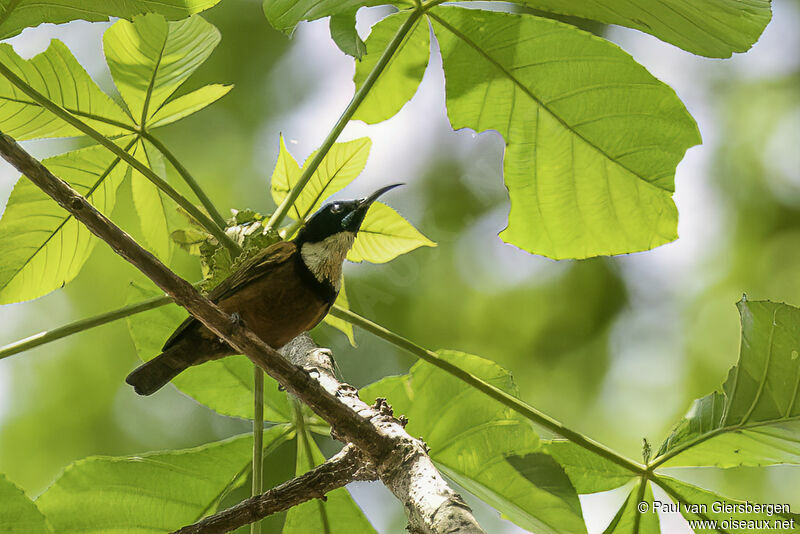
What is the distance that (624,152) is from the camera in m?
2.34

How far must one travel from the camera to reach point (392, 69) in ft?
8.25

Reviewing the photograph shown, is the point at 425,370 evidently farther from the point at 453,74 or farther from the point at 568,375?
the point at 568,375

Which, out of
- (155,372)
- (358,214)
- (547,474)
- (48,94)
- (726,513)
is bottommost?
(726,513)

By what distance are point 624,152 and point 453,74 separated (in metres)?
0.59

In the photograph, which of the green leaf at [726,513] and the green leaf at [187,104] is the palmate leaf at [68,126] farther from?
the green leaf at [726,513]

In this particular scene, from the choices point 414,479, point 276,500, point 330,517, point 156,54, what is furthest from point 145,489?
point 156,54

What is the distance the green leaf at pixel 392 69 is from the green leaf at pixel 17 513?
4.95ft

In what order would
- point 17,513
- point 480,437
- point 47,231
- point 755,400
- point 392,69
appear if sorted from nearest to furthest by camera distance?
point 17,513 < point 755,400 < point 480,437 < point 47,231 < point 392,69

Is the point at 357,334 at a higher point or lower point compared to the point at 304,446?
higher

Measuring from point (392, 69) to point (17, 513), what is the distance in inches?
67.2

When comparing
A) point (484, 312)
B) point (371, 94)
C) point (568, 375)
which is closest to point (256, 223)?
point (371, 94)

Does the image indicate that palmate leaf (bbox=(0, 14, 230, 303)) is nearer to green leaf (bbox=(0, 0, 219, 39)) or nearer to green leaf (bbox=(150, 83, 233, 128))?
green leaf (bbox=(150, 83, 233, 128))

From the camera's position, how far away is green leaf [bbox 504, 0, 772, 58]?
1.82 m

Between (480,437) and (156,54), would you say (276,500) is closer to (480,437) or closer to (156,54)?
(480,437)
